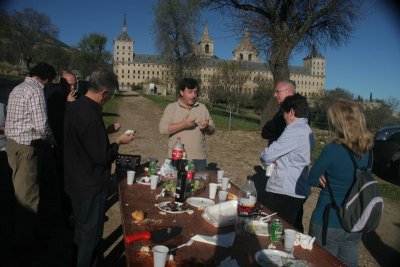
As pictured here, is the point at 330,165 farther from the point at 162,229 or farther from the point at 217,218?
the point at 162,229

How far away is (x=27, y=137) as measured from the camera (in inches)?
156

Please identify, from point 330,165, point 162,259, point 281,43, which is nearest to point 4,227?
point 162,259

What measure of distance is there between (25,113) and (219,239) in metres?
2.83

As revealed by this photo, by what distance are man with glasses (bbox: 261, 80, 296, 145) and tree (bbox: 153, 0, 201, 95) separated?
115 ft

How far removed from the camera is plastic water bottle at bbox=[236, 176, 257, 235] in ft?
8.52

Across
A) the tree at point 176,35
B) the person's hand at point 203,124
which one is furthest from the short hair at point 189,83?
the tree at point 176,35

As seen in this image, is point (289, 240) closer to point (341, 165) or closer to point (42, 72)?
point (341, 165)

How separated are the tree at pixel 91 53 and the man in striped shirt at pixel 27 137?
195 ft

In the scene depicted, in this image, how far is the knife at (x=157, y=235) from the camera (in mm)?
2330

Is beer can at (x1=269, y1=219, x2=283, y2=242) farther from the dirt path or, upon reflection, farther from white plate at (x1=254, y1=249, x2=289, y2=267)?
Answer: the dirt path

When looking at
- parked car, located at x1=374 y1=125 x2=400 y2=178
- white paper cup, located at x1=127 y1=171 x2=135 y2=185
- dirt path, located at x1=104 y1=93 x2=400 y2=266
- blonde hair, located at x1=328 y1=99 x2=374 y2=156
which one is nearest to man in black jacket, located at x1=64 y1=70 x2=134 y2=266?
white paper cup, located at x1=127 y1=171 x2=135 y2=185

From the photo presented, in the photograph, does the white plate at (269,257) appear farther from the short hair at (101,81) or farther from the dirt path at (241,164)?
the dirt path at (241,164)

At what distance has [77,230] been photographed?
3.05m

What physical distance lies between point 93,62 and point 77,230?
63.7m
